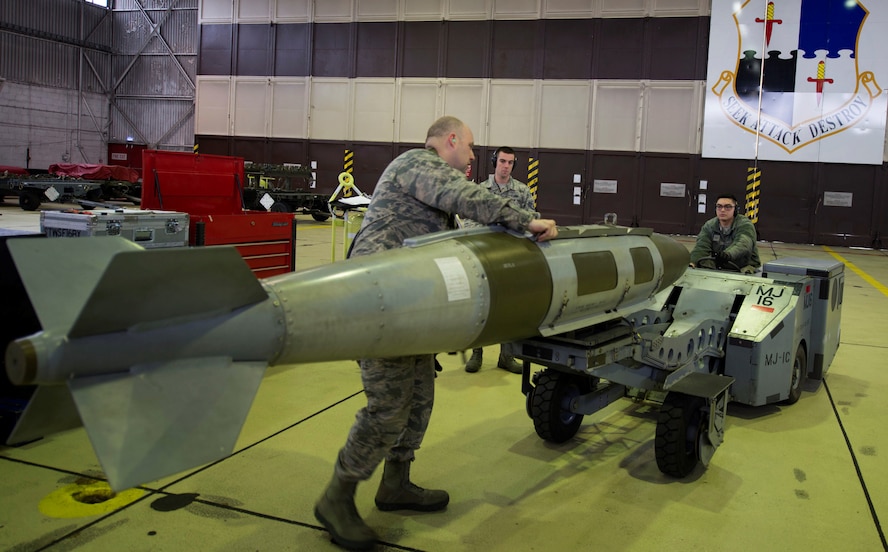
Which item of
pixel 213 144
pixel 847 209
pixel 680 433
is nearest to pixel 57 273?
pixel 680 433

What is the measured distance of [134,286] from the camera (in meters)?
2.20

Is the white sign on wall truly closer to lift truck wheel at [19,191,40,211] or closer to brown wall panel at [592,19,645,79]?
brown wall panel at [592,19,645,79]

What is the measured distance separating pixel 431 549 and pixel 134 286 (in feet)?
6.21

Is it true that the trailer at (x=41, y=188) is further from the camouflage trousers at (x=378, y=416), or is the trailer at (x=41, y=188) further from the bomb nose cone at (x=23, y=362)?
the bomb nose cone at (x=23, y=362)

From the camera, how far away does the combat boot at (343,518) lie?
10.6 feet

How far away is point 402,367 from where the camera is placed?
11.0 feet

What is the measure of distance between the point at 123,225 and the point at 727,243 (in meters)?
5.48

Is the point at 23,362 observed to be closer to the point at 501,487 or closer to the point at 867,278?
the point at 501,487

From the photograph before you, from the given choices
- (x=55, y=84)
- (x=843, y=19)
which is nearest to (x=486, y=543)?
(x=843, y=19)

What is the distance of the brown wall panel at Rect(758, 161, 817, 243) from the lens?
19594mm

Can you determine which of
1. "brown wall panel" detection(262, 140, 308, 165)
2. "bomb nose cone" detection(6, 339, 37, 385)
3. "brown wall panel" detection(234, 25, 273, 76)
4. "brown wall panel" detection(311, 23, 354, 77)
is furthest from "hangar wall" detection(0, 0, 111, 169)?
"bomb nose cone" detection(6, 339, 37, 385)

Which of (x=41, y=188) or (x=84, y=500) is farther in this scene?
(x=41, y=188)

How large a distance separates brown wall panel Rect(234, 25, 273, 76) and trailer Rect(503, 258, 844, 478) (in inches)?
840

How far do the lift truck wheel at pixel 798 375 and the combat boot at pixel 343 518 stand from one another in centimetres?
399
